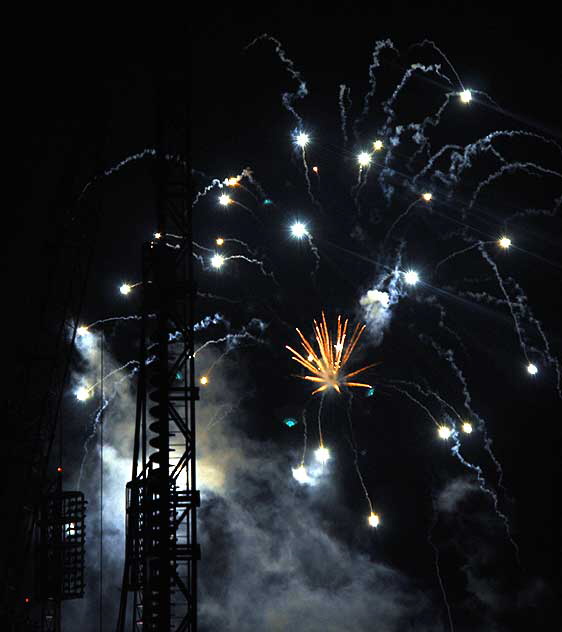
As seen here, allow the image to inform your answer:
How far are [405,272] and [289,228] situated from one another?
423 cm

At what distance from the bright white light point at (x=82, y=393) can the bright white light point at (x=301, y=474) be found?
27.0 feet

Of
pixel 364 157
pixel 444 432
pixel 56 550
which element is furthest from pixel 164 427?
pixel 444 432

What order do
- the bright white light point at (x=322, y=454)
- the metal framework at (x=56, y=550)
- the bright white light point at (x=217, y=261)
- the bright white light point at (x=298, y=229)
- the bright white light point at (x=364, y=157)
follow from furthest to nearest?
the bright white light point at (x=322, y=454), the bright white light point at (x=217, y=261), the bright white light point at (x=298, y=229), the bright white light point at (x=364, y=157), the metal framework at (x=56, y=550)

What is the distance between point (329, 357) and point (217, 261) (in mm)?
5352

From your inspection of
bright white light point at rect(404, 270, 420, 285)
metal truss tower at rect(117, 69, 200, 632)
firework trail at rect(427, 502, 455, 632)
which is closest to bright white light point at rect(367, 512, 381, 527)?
firework trail at rect(427, 502, 455, 632)

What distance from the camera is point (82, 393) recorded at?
26.1 metres

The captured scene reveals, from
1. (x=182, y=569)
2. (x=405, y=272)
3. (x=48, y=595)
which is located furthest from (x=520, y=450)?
(x=48, y=595)

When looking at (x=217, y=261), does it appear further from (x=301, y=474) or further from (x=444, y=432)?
(x=444, y=432)

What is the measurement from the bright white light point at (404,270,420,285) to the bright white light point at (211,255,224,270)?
652 centimetres

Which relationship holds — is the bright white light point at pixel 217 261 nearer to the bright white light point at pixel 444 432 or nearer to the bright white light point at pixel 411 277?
the bright white light point at pixel 411 277

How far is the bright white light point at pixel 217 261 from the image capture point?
1039 inches

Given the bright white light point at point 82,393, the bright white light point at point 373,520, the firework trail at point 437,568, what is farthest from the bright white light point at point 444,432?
the bright white light point at point 82,393

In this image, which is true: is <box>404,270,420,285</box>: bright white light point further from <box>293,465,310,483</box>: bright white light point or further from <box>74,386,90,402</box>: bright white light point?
<box>74,386,90,402</box>: bright white light point

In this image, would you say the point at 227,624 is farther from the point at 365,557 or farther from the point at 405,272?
the point at 405,272
